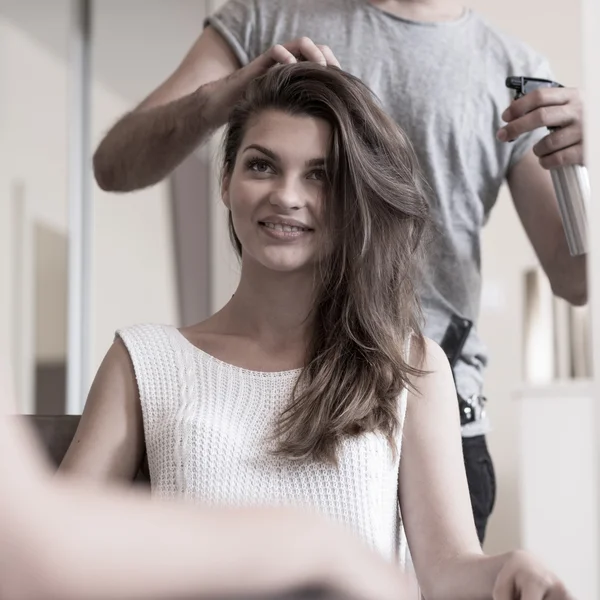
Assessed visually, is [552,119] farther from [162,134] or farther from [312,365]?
[162,134]

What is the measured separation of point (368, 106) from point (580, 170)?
29 cm

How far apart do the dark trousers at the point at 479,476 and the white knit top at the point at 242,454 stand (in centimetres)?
25

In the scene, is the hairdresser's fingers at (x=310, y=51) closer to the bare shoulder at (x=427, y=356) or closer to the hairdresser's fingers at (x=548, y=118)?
the hairdresser's fingers at (x=548, y=118)

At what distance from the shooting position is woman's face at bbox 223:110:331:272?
49.5 inches

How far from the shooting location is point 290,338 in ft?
4.39

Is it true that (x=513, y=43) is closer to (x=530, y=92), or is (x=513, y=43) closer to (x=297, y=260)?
(x=530, y=92)

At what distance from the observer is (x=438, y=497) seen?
1.18 metres

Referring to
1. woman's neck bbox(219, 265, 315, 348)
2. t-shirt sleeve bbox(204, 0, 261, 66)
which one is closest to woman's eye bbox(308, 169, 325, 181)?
woman's neck bbox(219, 265, 315, 348)

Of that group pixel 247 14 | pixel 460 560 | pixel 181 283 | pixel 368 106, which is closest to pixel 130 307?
pixel 181 283

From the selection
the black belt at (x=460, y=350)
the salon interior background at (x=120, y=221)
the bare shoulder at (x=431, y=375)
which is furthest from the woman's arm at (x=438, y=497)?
the salon interior background at (x=120, y=221)

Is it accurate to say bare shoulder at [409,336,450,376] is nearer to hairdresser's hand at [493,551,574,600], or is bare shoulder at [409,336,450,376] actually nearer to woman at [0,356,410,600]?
hairdresser's hand at [493,551,574,600]

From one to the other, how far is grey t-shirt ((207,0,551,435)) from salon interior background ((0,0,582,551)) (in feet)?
6.42

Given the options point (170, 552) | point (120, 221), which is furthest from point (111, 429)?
point (120, 221)

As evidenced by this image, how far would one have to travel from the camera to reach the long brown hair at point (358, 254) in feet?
4.11
